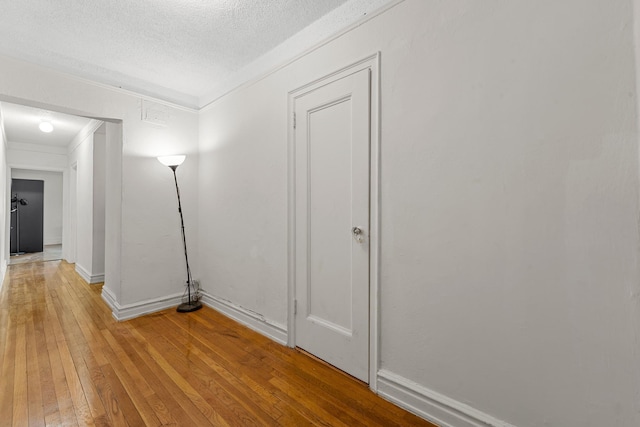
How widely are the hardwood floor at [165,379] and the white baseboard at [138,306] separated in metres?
0.11

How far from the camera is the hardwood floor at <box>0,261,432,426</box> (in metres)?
1.52

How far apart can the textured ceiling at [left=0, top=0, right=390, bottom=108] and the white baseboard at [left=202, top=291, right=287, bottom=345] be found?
2.42m

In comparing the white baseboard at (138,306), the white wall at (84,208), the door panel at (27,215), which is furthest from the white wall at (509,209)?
the door panel at (27,215)

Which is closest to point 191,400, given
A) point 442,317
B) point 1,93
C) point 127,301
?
point 442,317

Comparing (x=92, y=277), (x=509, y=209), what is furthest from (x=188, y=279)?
(x=509, y=209)

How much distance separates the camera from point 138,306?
9.70ft

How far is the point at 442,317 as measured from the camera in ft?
4.81

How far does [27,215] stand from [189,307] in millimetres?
7866

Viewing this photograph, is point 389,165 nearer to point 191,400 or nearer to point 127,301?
point 191,400

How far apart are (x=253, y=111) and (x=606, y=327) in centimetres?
276

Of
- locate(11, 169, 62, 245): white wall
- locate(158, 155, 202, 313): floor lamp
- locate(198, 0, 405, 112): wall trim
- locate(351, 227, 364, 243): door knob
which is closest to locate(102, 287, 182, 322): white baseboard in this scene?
locate(158, 155, 202, 313): floor lamp

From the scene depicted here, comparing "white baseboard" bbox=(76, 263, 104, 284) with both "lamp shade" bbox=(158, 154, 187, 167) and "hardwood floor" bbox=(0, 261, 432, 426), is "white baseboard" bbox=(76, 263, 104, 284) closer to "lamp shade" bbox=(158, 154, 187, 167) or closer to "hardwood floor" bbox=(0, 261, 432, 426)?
"hardwood floor" bbox=(0, 261, 432, 426)

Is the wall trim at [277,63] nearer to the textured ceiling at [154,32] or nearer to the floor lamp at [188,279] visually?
the textured ceiling at [154,32]

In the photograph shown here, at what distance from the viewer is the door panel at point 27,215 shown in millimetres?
7129
